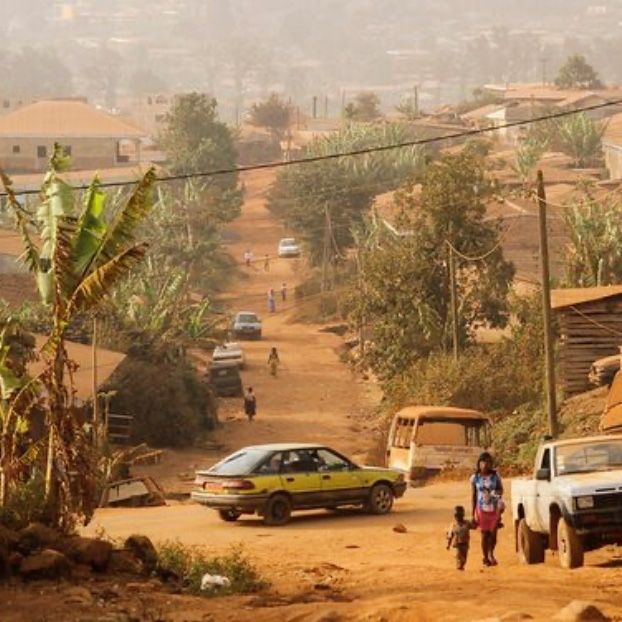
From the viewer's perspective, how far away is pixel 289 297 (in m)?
92.9

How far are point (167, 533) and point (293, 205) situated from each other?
7871 cm

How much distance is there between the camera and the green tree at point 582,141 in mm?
119812

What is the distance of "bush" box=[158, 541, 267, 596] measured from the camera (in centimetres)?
2044

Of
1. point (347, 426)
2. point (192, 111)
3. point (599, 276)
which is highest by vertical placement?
point (192, 111)

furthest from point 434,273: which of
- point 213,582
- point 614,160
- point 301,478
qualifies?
point 614,160

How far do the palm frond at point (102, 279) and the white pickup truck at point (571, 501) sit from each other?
5459 millimetres

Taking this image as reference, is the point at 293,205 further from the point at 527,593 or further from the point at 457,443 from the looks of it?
the point at 527,593

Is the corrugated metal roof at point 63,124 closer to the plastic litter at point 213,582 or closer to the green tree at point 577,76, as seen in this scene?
the green tree at point 577,76

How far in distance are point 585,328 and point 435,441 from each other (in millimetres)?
7449

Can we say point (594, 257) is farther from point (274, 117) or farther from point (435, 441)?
point (274, 117)

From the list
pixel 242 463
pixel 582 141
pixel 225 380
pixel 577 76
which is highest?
pixel 577 76

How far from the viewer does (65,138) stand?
126000 millimetres

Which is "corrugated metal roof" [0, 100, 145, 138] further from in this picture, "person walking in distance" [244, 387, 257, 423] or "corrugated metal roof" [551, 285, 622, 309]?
"corrugated metal roof" [551, 285, 622, 309]

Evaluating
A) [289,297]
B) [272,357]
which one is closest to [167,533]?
[272,357]
